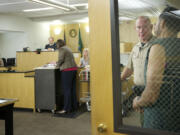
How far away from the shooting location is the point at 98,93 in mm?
1059

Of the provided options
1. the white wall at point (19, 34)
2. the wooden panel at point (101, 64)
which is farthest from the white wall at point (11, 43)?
the wooden panel at point (101, 64)

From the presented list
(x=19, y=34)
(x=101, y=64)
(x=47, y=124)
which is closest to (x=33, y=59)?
(x=47, y=124)

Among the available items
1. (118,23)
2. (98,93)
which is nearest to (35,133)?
(98,93)

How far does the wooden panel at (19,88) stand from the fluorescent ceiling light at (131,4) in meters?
4.15

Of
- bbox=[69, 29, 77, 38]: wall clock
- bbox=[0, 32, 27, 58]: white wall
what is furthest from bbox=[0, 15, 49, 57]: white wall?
bbox=[69, 29, 77, 38]: wall clock

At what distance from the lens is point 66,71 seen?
4.68 m

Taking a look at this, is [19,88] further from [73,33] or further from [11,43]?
[73,33]

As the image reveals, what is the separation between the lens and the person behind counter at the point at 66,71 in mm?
4668

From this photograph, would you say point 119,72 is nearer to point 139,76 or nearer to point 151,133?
point 139,76

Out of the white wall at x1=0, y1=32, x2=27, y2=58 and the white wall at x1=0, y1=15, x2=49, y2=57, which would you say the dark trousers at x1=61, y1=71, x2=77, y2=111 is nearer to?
the white wall at x1=0, y1=15, x2=49, y2=57

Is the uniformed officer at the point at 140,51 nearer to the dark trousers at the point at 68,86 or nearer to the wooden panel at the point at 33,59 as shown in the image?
the dark trousers at the point at 68,86

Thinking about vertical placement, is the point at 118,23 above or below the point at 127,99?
above

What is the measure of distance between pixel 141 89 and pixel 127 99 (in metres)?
0.08

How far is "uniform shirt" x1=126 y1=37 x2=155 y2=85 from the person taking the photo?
93 cm
